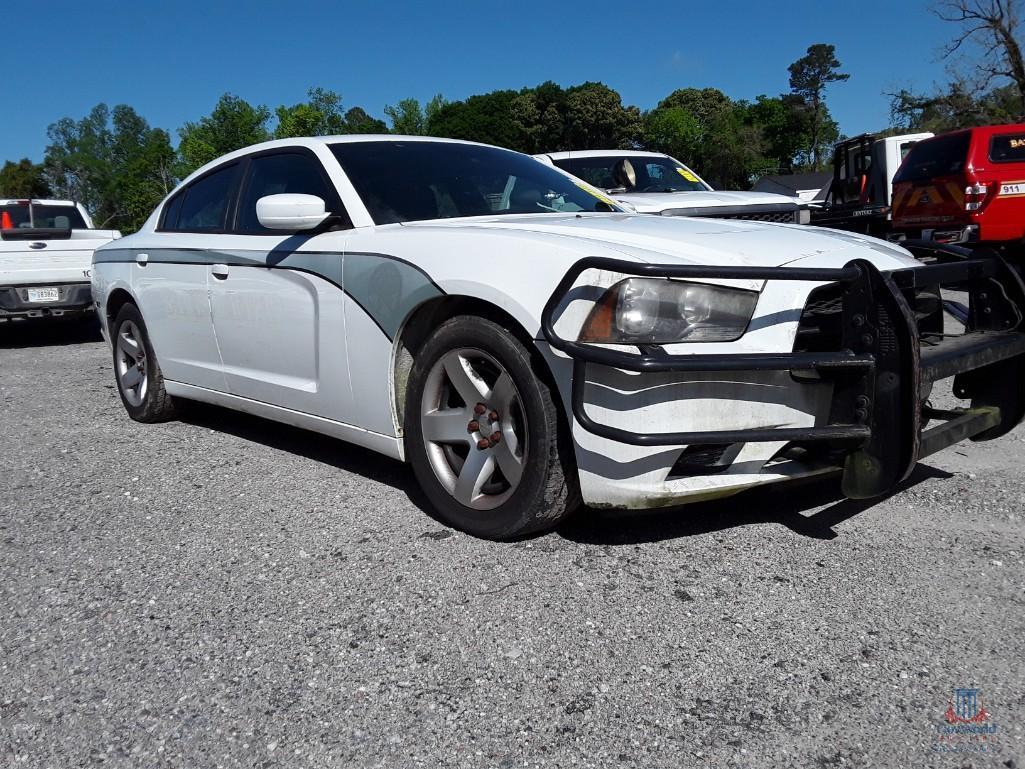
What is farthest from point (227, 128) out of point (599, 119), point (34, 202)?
point (34, 202)

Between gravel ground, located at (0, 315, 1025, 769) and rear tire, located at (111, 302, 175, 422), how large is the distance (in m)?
1.26

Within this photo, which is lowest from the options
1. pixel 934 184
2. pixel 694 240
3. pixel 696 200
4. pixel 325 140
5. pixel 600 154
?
pixel 694 240

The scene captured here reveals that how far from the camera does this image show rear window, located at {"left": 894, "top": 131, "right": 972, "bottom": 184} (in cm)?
1036

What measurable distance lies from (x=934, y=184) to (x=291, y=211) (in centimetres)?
929

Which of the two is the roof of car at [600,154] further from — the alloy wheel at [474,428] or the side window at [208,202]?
the alloy wheel at [474,428]

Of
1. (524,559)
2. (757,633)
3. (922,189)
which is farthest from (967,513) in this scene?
(922,189)

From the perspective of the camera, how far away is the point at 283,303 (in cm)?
378

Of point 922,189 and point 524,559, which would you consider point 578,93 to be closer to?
point 922,189

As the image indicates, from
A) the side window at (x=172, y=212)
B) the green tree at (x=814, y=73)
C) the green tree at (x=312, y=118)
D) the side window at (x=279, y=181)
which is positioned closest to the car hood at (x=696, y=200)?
the side window at (x=172, y=212)

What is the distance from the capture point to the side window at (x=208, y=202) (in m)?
4.46

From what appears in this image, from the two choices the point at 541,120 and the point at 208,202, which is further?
the point at 541,120

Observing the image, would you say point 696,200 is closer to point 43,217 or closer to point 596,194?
point 596,194

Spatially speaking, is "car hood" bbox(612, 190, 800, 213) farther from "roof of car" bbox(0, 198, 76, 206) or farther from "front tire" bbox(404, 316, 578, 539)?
"roof of car" bbox(0, 198, 76, 206)

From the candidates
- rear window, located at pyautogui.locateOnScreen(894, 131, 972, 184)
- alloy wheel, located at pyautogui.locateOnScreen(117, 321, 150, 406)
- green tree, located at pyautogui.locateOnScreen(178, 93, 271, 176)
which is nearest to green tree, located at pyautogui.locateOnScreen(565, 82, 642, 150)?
green tree, located at pyautogui.locateOnScreen(178, 93, 271, 176)
